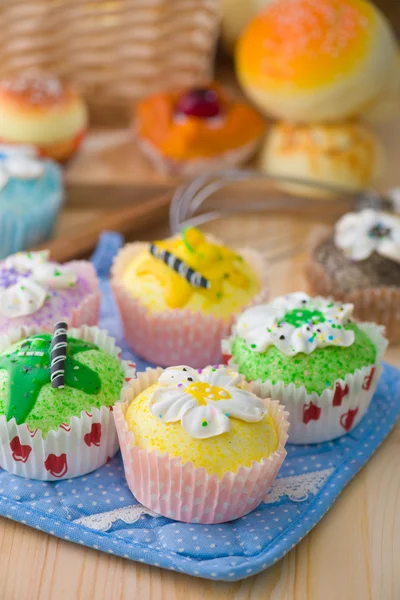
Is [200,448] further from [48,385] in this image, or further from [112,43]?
[112,43]

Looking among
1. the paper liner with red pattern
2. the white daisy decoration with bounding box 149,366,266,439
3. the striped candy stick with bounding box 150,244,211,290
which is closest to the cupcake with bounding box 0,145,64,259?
the paper liner with red pattern

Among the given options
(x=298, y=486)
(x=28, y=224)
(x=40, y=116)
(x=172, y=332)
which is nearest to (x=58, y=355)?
(x=172, y=332)

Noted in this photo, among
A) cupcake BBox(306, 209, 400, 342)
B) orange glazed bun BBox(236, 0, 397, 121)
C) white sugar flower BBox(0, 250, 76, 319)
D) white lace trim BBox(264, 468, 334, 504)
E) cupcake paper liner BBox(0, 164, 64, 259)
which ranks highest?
orange glazed bun BBox(236, 0, 397, 121)

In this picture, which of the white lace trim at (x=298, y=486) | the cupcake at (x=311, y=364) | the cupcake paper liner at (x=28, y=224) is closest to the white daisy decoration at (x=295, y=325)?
the cupcake at (x=311, y=364)

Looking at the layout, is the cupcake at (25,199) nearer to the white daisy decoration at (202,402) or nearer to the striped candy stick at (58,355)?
the striped candy stick at (58,355)

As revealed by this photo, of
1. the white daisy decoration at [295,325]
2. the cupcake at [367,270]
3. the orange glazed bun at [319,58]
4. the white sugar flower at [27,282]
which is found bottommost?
the cupcake at [367,270]

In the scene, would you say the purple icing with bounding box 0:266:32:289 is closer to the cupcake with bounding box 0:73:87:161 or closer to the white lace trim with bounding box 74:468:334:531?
the white lace trim with bounding box 74:468:334:531

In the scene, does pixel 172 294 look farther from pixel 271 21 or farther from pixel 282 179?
pixel 271 21
